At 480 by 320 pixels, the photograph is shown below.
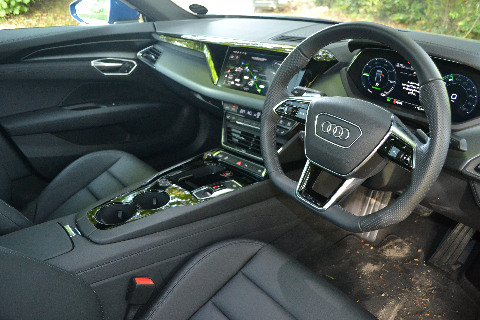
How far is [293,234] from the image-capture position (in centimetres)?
179

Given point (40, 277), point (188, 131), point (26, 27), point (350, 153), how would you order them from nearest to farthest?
point (40, 277) < point (350, 153) < point (26, 27) < point (188, 131)

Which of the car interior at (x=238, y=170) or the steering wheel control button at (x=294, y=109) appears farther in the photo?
the steering wheel control button at (x=294, y=109)

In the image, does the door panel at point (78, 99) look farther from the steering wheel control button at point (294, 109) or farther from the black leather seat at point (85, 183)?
the steering wheel control button at point (294, 109)

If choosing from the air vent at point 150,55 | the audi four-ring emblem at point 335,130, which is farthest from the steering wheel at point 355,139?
the air vent at point 150,55

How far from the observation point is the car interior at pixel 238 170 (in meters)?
0.98

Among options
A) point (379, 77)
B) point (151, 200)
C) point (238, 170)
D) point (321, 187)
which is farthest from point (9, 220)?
point (379, 77)

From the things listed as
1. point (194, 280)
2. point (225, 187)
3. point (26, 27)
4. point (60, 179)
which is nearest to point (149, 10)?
point (26, 27)

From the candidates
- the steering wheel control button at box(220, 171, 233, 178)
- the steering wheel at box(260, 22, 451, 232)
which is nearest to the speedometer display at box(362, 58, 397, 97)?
the steering wheel at box(260, 22, 451, 232)

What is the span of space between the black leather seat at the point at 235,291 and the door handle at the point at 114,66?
1347mm

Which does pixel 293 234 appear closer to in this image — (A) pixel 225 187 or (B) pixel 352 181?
(A) pixel 225 187

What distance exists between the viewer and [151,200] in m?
1.51

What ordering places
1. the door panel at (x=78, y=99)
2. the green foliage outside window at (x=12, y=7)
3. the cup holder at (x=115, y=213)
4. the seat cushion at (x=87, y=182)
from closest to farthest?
the cup holder at (x=115, y=213), the seat cushion at (x=87, y=182), the green foliage outside window at (x=12, y=7), the door panel at (x=78, y=99)

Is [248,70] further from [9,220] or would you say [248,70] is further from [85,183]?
[9,220]

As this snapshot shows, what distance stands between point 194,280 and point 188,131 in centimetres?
148
